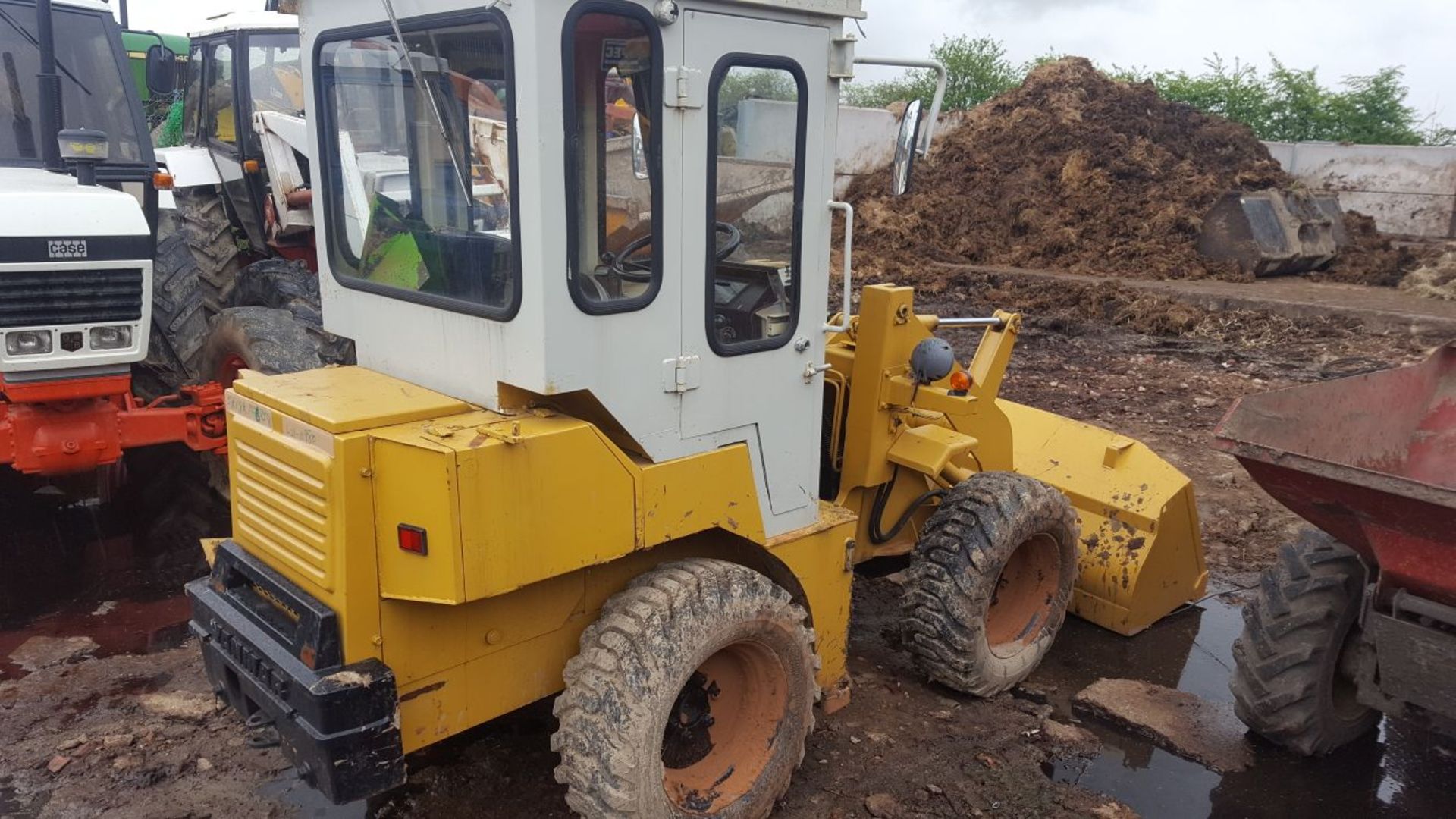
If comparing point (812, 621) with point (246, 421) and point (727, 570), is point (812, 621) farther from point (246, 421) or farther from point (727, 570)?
point (246, 421)

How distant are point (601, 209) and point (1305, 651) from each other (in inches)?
115

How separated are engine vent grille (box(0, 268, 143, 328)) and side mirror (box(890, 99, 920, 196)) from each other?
3.49 m

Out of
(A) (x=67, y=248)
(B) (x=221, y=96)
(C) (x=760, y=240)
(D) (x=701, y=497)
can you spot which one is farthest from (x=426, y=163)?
(B) (x=221, y=96)

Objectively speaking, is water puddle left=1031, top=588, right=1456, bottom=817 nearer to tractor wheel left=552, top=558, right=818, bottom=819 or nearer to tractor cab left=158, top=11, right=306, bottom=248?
tractor wheel left=552, top=558, right=818, bottom=819

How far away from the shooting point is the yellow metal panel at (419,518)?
2.60 m

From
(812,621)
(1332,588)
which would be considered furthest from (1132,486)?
(812,621)

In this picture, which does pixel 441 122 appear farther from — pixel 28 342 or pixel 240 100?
pixel 240 100

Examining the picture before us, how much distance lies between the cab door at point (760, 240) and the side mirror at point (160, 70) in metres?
4.33

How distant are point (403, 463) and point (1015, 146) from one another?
14752 mm

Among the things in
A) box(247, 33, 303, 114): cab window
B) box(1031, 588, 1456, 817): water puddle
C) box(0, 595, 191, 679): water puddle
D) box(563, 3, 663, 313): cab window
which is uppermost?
box(247, 33, 303, 114): cab window

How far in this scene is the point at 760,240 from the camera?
3332 millimetres

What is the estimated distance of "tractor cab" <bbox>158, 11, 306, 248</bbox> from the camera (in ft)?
23.2

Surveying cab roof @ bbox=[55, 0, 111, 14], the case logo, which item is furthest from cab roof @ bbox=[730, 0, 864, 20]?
cab roof @ bbox=[55, 0, 111, 14]

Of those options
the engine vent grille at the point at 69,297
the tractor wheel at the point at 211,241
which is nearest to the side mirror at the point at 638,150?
the engine vent grille at the point at 69,297
